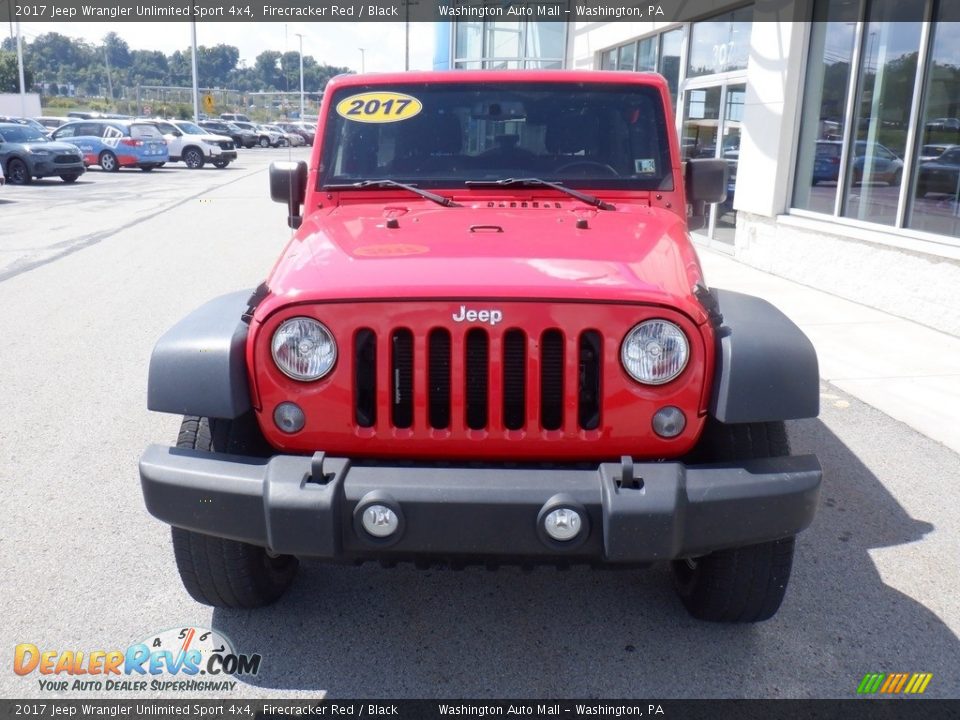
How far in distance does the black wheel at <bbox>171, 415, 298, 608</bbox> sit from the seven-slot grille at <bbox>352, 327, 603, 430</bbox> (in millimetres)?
428

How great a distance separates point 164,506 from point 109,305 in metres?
6.30

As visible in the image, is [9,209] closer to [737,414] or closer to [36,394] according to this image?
[36,394]

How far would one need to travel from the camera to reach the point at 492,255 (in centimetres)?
284

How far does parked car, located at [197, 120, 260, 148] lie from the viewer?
45.4 m

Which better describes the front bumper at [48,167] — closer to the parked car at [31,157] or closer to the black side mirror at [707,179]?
the parked car at [31,157]

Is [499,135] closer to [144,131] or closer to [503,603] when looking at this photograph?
[503,603]

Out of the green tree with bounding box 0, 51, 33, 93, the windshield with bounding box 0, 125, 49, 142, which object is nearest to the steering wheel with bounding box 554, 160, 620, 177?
the windshield with bounding box 0, 125, 49, 142

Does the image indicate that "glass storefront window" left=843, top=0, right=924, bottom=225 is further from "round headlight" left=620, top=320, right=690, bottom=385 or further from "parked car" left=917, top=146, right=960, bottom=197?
"round headlight" left=620, top=320, right=690, bottom=385

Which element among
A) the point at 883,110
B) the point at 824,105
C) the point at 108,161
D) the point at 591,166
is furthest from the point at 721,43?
the point at 108,161

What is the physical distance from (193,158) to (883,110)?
89.7ft

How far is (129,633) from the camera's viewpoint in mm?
3064

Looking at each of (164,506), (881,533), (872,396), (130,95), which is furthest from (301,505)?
(130,95)

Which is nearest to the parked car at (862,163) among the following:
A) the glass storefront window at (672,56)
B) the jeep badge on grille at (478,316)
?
the glass storefront window at (672,56)

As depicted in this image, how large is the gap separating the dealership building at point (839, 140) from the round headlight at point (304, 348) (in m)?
2.54
